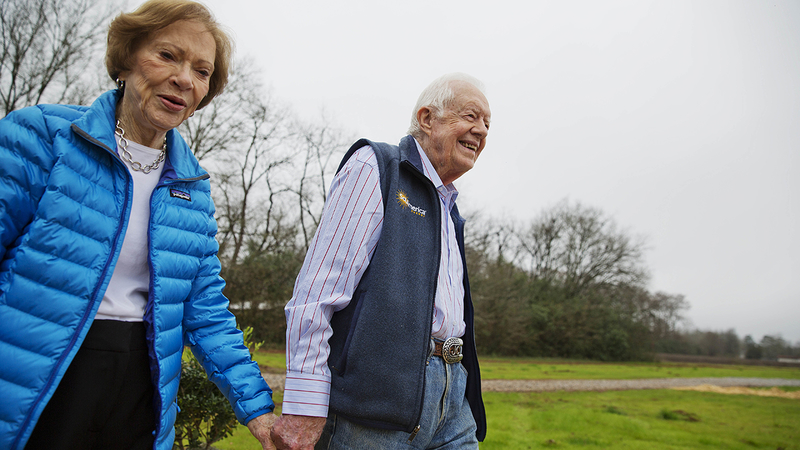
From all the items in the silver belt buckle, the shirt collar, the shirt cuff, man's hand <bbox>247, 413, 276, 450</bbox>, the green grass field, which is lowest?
the green grass field

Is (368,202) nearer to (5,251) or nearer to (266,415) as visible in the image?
(266,415)

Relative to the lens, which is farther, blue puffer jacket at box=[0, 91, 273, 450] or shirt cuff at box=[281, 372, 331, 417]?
shirt cuff at box=[281, 372, 331, 417]

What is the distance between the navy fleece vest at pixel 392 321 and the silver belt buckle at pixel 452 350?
202 mm

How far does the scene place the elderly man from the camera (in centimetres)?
183

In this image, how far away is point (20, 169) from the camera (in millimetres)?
1478

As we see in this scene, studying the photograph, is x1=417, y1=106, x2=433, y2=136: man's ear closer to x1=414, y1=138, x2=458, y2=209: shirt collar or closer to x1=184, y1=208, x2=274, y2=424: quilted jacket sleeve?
x1=414, y1=138, x2=458, y2=209: shirt collar

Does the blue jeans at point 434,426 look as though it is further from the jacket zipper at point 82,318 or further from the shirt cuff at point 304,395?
the jacket zipper at point 82,318

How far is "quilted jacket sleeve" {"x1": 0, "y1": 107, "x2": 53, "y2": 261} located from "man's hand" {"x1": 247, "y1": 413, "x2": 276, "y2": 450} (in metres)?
1.05

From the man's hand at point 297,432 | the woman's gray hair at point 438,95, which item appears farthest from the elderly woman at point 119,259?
the woman's gray hair at point 438,95

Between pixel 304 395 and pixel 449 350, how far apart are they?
70cm

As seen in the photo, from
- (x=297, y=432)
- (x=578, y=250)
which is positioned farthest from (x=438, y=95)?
(x=578, y=250)

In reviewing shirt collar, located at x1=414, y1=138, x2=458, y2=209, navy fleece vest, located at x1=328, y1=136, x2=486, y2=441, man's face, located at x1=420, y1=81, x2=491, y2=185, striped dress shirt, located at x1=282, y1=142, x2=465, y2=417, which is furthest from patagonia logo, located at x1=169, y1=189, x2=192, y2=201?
man's face, located at x1=420, y1=81, x2=491, y2=185

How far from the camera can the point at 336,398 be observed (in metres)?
1.84

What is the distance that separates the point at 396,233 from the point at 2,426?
4.71 ft
